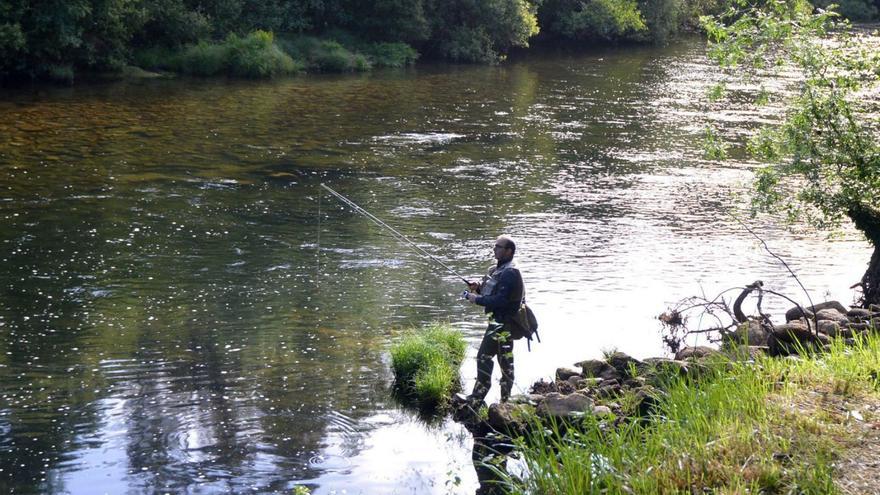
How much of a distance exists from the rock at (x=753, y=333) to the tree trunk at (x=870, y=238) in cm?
241

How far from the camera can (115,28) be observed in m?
34.4

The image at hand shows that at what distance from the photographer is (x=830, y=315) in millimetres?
11625

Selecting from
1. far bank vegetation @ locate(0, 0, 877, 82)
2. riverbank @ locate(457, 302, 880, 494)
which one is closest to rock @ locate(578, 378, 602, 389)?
riverbank @ locate(457, 302, 880, 494)

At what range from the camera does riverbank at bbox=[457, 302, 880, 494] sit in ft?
19.9

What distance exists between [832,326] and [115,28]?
29.4 meters

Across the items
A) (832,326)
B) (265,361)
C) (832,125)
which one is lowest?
(265,361)

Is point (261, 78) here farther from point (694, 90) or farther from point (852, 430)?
point (852, 430)

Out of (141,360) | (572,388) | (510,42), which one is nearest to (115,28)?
(510,42)

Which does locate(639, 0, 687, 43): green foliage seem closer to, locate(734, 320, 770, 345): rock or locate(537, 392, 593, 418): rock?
locate(734, 320, 770, 345): rock

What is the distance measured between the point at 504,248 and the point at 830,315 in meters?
4.39

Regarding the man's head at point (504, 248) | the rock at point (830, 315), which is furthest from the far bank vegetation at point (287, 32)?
the rock at point (830, 315)

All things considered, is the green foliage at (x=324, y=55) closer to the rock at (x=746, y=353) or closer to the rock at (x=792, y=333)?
the rock at (x=792, y=333)

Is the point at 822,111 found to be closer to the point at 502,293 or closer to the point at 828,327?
the point at 828,327

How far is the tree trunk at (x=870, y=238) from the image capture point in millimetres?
12438
